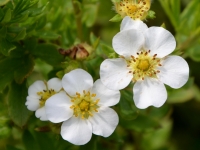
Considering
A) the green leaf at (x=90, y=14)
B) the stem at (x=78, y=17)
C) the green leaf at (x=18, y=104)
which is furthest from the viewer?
the green leaf at (x=90, y=14)

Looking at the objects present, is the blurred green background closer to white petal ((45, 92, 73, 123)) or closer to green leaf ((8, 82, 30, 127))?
green leaf ((8, 82, 30, 127))

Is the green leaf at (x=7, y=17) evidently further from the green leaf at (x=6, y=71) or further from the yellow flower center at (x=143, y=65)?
the yellow flower center at (x=143, y=65)

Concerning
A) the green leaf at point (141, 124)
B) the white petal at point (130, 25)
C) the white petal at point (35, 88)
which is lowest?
the green leaf at point (141, 124)

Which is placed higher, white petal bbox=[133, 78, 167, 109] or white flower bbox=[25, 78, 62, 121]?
white petal bbox=[133, 78, 167, 109]

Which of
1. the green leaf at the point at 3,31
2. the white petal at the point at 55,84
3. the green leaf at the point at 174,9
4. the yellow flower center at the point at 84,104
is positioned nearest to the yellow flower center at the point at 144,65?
the yellow flower center at the point at 84,104

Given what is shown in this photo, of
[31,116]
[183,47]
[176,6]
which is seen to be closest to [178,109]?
[183,47]

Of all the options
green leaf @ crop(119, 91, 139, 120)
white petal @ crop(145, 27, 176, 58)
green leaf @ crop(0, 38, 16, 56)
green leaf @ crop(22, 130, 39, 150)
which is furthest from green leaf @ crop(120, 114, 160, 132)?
green leaf @ crop(0, 38, 16, 56)
